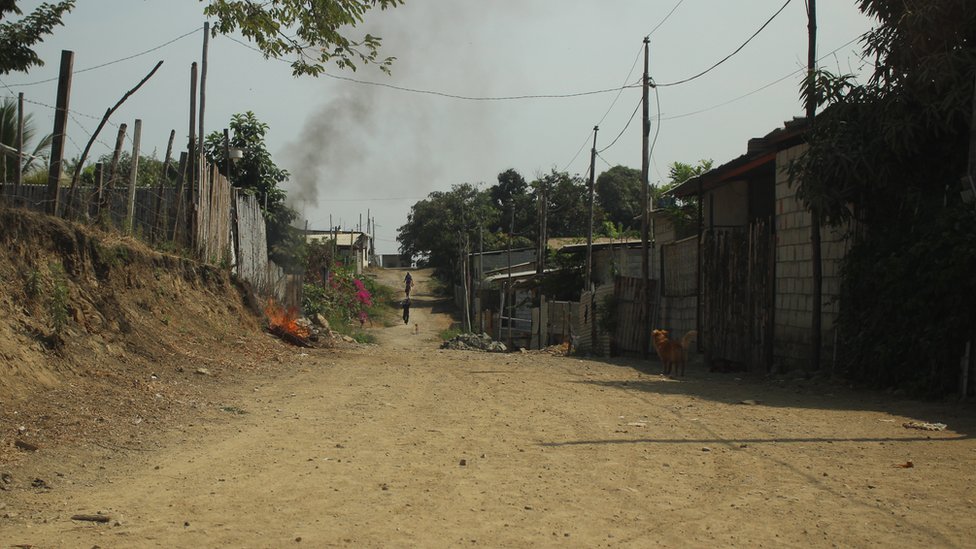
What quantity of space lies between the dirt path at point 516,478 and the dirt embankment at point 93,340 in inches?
25.8

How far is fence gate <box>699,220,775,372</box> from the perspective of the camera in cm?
1533

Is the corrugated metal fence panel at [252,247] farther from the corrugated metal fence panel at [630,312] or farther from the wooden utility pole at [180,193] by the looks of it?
the corrugated metal fence panel at [630,312]

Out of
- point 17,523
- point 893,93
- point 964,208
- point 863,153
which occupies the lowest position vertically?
point 17,523

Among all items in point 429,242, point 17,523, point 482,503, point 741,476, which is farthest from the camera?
point 429,242

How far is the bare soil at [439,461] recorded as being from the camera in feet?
15.1

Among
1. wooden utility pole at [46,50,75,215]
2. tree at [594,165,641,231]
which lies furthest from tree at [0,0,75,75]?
tree at [594,165,641,231]

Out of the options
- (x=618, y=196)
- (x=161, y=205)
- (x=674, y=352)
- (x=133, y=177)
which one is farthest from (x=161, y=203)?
(x=618, y=196)

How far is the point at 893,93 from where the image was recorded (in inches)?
462

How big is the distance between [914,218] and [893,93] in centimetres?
177

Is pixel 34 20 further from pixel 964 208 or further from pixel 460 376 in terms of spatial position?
pixel 964 208

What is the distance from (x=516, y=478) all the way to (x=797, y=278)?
10.5m

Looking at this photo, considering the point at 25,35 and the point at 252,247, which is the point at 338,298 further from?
the point at 25,35

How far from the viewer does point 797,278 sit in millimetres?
14922

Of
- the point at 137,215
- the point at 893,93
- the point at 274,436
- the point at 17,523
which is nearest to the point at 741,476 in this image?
the point at 274,436
